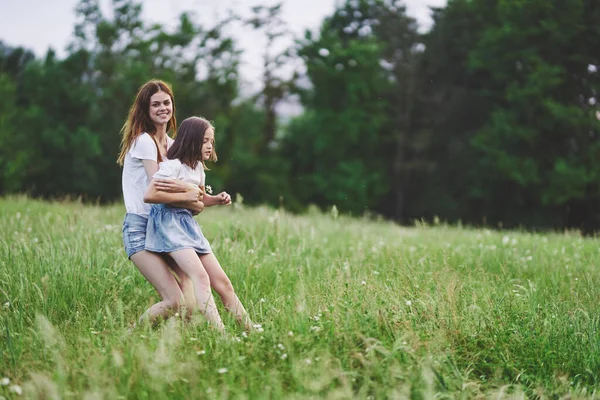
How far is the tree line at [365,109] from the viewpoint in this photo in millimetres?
23016

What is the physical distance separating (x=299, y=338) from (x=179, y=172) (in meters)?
1.48

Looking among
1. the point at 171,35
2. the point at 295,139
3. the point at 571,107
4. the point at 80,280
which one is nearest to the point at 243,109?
the point at 295,139

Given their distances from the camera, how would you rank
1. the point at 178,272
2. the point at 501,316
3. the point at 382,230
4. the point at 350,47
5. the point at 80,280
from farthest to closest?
1. the point at 350,47
2. the point at 382,230
3. the point at 80,280
4. the point at 178,272
5. the point at 501,316

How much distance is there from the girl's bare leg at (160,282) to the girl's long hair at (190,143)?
28.4 inches

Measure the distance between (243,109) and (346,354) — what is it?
27375 millimetres

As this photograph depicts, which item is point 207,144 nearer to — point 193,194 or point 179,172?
point 179,172

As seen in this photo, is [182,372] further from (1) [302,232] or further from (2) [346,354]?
(1) [302,232]

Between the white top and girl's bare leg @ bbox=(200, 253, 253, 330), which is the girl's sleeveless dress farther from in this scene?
girl's bare leg @ bbox=(200, 253, 253, 330)

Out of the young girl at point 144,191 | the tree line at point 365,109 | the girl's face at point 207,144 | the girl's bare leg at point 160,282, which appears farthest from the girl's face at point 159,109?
the tree line at point 365,109

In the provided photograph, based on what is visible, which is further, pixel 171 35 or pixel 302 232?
pixel 171 35

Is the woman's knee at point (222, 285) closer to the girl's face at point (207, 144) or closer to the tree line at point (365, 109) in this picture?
the girl's face at point (207, 144)

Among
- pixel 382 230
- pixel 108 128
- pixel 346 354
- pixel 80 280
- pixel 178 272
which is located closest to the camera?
pixel 346 354

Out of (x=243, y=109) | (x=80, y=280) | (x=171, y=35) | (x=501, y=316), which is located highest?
(x=171, y=35)

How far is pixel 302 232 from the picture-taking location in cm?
725
